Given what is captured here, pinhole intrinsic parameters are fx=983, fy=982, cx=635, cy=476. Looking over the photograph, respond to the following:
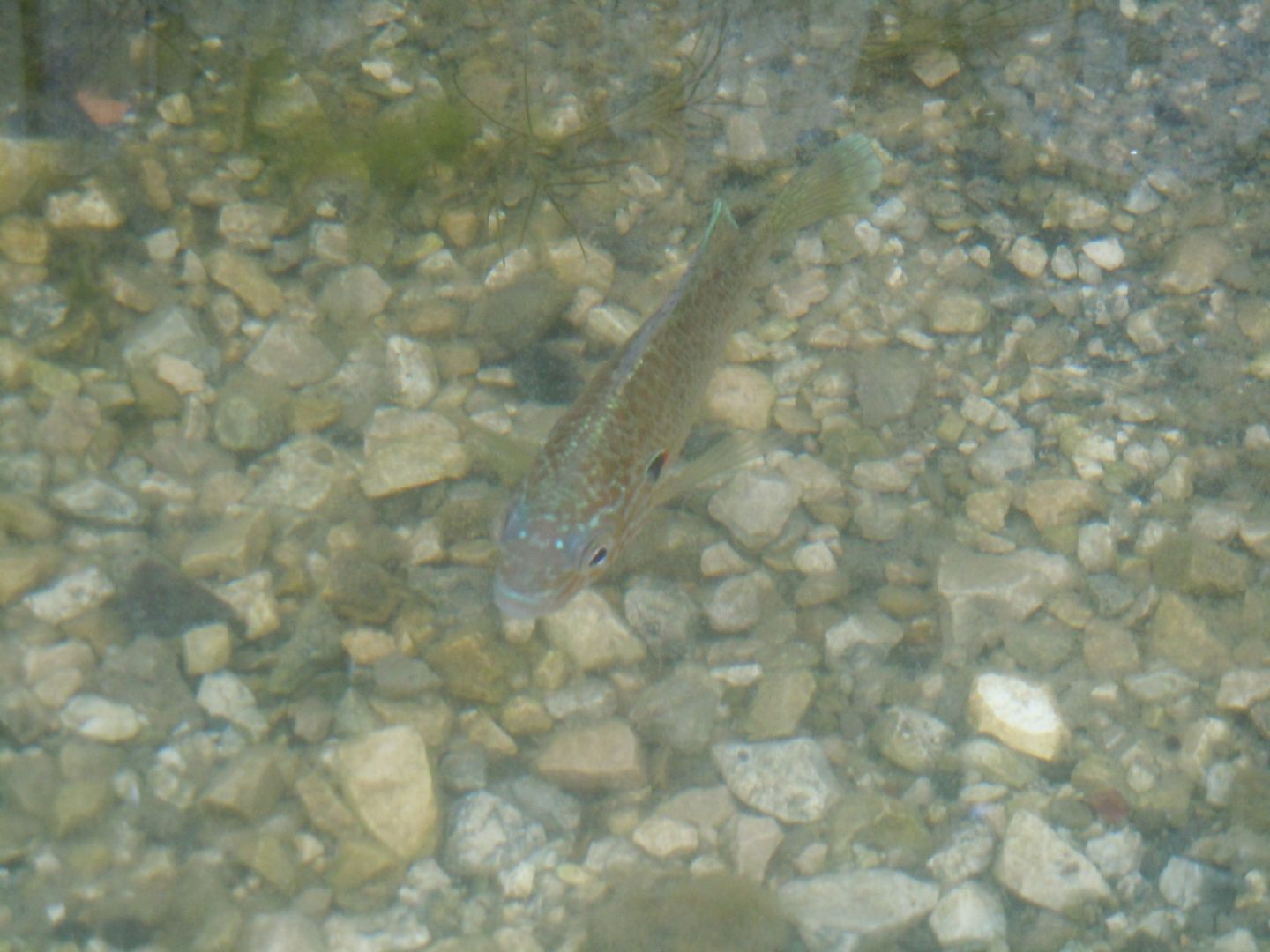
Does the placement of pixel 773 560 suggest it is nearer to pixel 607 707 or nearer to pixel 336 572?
pixel 607 707

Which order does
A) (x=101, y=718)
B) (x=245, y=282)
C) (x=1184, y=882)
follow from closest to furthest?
(x=1184, y=882) → (x=101, y=718) → (x=245, y=282)

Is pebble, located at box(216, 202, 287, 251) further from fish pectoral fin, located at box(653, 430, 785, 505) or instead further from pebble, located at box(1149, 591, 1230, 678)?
pebble, located at box(1149, 591, 1230, 678)

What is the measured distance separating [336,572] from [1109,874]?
3368mm

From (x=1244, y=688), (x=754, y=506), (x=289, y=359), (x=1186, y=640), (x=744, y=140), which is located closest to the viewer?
(x=1244, y=688)

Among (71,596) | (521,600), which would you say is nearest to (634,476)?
(521,600)

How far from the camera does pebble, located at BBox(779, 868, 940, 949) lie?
141 inches

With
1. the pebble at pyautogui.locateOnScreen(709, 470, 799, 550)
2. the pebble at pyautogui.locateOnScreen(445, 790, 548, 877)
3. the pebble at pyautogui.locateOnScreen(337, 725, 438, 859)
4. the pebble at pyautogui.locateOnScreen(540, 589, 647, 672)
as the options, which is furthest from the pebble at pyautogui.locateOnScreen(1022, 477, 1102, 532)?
the pebble at pyautogui.locateOnScreen(337, 725, 438, 859)

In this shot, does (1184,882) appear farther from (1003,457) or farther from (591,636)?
(591,636)

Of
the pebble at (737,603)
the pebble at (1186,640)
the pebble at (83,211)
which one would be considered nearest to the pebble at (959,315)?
the pebble at (1186,640)

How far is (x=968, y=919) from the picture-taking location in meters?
3.60

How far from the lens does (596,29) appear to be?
6.55 metres

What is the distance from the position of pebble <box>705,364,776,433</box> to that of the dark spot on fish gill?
103 centimetres

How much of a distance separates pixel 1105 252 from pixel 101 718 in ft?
18.4

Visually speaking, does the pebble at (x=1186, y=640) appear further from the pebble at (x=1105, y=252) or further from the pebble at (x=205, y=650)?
the pebble at (x=205, y=650)
